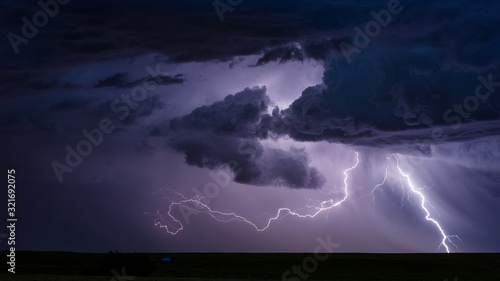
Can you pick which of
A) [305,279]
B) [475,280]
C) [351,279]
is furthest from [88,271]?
[475,280]

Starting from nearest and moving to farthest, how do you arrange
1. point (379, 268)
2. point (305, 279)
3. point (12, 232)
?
1. point (12, 232)
2. point (305, 279)
3. point (379, 268)

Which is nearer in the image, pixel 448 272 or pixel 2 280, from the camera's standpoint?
pixel 2 280

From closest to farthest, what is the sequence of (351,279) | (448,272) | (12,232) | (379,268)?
(12,232), (351,279), (448,272), (379,268)

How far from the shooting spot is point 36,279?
34.9 m

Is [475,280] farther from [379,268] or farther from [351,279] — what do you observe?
[379,268]

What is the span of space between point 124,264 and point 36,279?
238 inches

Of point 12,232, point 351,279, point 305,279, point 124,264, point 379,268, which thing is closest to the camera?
point 12,232

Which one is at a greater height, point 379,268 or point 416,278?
point 379,268

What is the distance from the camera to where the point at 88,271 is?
41.2 m

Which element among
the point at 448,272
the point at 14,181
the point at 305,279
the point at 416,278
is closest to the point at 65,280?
the point at 14,181

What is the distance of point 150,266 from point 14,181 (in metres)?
10.8

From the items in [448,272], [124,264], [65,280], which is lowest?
[65,280]

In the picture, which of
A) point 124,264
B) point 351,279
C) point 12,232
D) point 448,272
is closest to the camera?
point 12,232

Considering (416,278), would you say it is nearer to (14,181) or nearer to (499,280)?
(499,280)
